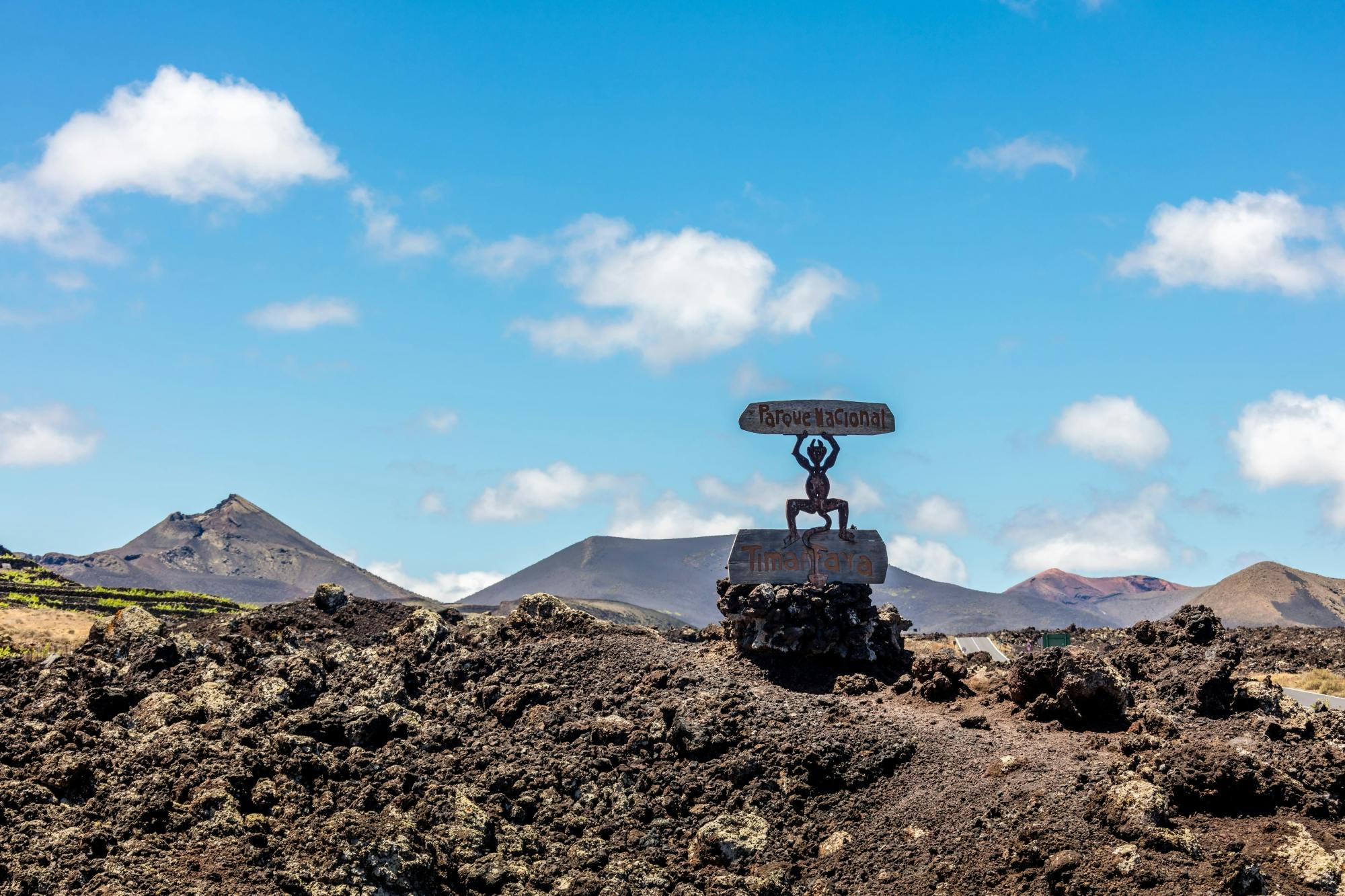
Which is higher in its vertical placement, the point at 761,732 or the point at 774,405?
the point at 774,405

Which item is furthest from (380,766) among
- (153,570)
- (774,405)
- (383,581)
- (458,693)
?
(153,570)

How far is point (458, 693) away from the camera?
20578 mm

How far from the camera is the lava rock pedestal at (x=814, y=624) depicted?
21.5m

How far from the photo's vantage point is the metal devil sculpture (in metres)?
22.7

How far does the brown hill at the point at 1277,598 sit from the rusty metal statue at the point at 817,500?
78.6m

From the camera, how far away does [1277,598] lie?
329 ft

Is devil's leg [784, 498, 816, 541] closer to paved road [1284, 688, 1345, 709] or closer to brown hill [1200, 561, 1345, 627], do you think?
paved road [1284, 688, 1345, 709]

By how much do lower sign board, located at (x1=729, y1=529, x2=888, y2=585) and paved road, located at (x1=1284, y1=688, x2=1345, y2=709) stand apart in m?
14.5

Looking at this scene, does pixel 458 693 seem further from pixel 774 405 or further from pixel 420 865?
pixel 774 405

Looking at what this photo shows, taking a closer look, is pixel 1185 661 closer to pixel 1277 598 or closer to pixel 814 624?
pixel 814 624

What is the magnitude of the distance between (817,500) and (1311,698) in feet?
61.0

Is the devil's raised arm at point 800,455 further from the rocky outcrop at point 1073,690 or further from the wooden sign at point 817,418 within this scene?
the rocky outcrop at point 1073,690

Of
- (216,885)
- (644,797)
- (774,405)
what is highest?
(774,405)

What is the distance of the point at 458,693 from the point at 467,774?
2986mm
